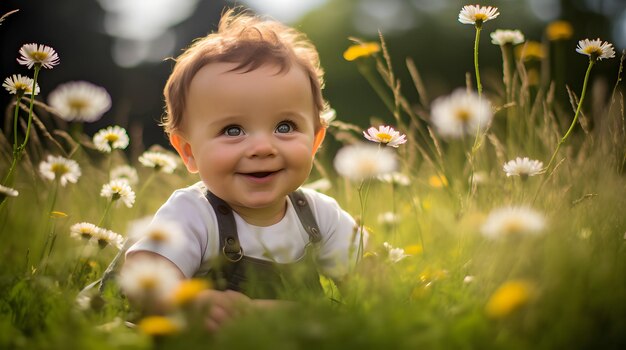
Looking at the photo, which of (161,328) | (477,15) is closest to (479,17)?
(477,15)

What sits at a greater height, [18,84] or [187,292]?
[18,84]

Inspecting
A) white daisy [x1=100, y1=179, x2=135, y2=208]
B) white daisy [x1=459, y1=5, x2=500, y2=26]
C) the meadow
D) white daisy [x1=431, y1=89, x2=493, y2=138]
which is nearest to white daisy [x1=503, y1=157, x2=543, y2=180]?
the meadow

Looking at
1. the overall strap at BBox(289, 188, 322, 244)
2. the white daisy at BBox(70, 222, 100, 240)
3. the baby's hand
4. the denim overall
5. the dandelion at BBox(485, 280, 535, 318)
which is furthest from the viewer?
the overall strap at BBox(289, 188, 322, 244)

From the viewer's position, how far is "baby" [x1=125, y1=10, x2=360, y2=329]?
5.49 ft

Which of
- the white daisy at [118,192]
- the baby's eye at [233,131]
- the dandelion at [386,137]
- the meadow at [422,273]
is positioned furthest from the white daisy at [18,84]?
the dandelion at [386,137]

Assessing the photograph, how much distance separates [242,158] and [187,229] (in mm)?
250

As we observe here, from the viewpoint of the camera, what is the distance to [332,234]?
196 centimetres

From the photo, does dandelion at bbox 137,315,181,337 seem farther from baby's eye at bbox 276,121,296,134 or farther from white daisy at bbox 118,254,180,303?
baby's eye at bbox 276,121,296,134

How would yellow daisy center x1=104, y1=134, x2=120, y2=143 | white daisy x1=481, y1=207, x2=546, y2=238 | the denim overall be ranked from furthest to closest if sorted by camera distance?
yellow daisy center x1=104, y1=134, x2=120, y2=143
the denim overall
white daisy x1=481, y1=207, x2=546, y2=238

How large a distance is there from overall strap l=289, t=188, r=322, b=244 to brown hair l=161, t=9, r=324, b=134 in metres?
0.24

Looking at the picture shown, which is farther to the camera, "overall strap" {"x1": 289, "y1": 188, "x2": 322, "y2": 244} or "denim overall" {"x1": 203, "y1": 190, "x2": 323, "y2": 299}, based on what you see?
"overall strap" {"x1": 289, "y1": 188, "x2": 322, "y2": 244}

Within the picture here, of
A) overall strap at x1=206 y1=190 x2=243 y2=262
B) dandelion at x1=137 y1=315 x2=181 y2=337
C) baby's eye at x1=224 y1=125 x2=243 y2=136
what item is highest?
baby's eye at x1=224 y1=125 x2=243 y2=136

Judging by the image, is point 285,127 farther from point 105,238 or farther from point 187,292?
point 187,292

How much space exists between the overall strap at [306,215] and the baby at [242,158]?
3 cm
